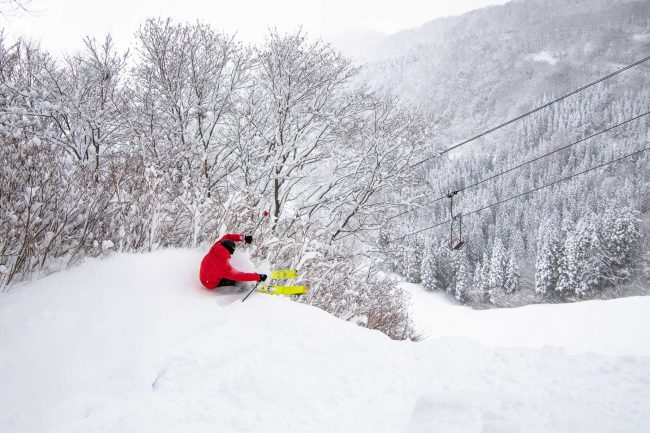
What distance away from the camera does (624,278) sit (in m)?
51.5

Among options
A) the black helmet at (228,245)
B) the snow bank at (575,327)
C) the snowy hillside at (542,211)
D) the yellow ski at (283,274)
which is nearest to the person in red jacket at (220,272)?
the black helmet at (228,245)

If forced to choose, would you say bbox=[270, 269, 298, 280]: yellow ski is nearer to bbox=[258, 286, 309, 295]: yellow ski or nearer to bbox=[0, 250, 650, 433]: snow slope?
bbox=[258, 286, 309, 295]: yellow ski

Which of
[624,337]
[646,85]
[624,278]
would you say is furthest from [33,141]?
[646,85]

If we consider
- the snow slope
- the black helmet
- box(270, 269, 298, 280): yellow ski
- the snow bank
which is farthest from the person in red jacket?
the snow bank

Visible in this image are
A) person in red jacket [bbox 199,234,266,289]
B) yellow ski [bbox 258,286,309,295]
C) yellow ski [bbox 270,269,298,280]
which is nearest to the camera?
person in red jacket [bbox 199,234,266,289]

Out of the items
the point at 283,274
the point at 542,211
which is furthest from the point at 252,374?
the point at 542,211

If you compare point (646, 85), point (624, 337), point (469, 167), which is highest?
point (646, 85)

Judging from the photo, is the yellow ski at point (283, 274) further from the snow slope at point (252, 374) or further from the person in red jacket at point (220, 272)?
the snow slope at point (252, 374)

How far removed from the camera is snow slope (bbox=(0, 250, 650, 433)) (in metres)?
2.70

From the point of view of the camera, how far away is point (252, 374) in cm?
337

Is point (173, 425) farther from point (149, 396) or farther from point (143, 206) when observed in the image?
point (143, 206)

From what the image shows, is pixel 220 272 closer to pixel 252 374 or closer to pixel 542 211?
pixel 252 374

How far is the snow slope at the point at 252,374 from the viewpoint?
2703mm

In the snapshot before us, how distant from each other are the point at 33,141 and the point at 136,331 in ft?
9.71
